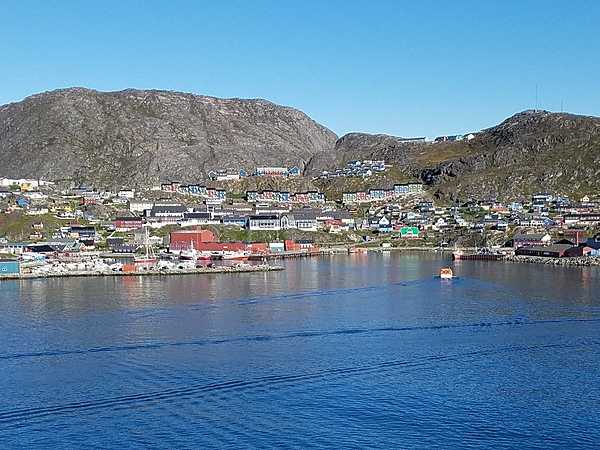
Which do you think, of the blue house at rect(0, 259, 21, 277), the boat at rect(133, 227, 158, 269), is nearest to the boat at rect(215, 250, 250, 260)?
the boat at rect(133, 227, 158, 269)

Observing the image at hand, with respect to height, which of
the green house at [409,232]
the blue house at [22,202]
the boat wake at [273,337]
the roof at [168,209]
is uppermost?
the blue house at [22,202]

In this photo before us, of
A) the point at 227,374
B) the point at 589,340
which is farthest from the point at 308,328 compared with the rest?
the point at 589,340

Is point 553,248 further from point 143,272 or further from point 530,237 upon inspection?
point 143,272

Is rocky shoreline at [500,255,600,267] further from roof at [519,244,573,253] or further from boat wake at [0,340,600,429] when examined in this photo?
boat wake at [0,340,600,429]

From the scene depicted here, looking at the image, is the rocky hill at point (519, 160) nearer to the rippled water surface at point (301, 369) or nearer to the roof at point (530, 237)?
the roof at point (530, 237)

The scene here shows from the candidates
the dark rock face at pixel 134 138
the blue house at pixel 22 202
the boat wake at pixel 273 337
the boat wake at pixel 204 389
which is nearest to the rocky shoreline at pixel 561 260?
the boat wake at pixel 273 337

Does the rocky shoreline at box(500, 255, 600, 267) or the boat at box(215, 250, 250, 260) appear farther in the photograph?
the boat at box(215, 250, 250, 260)
